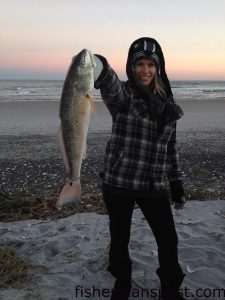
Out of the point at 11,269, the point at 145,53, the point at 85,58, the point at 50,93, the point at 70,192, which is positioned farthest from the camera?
the point at 50,93

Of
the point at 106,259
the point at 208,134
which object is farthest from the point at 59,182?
the point at 208,134

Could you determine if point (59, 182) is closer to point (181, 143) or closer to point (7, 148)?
point (7, 148)

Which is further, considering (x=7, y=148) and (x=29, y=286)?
(x=7, y=148)

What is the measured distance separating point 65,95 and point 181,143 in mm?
10799

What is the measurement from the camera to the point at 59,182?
29.4 feet

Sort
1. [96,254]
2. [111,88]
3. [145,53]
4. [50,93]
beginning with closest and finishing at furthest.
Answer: [111,88] < [145,53] < [96,254] < [50,93]

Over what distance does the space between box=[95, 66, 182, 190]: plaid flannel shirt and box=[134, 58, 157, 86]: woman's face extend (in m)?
0.14

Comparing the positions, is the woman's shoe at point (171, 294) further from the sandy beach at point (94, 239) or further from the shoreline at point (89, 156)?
the shoreline at point (89, 156)

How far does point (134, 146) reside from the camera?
3.61 meters

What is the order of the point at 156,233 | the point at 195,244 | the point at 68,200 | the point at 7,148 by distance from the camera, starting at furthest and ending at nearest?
the point at 7,148 → the point at 195,244 → the point at 156,233 → the point at 68,200

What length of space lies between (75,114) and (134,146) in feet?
2.28

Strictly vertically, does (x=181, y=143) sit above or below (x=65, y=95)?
below

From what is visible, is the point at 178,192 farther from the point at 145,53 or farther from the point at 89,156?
the point at 89,156

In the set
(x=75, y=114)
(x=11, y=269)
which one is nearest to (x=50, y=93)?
(x=11, y=269)
